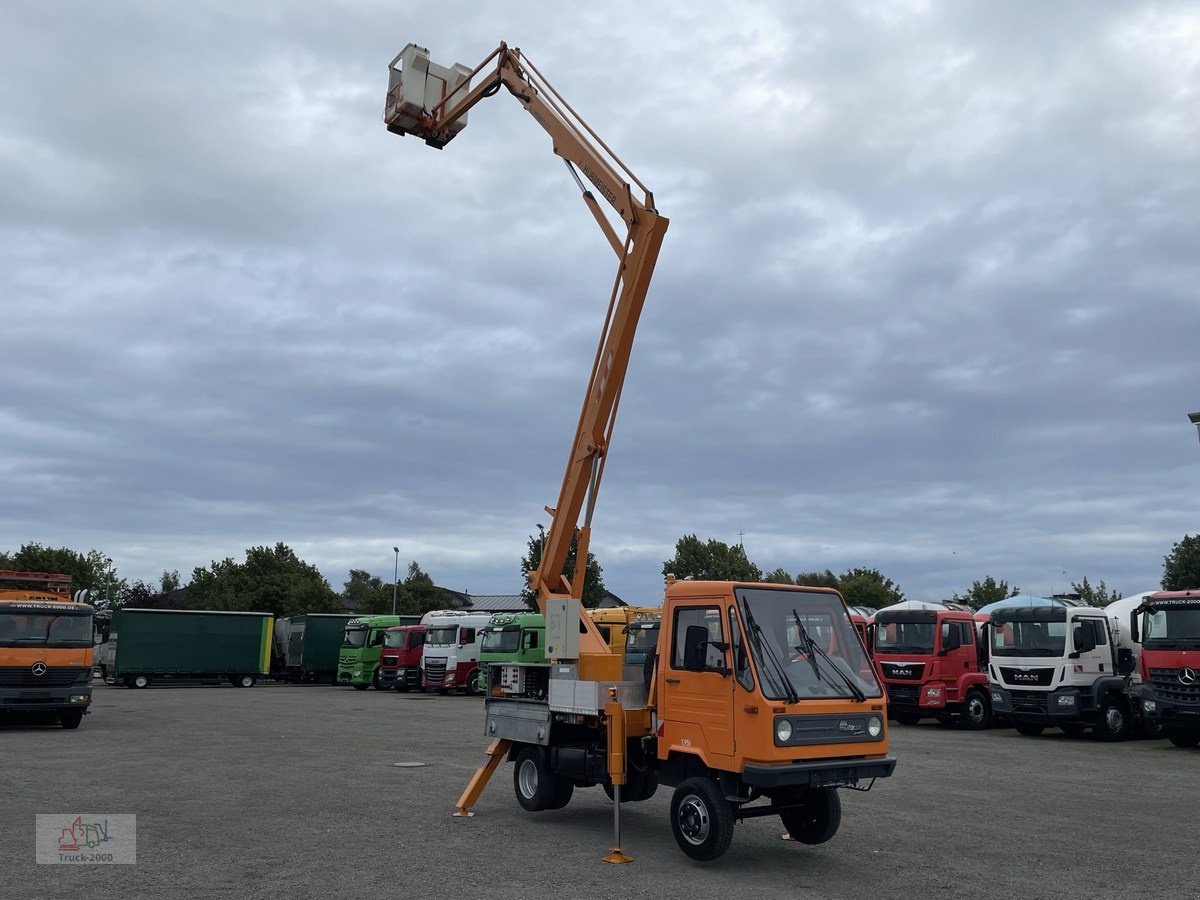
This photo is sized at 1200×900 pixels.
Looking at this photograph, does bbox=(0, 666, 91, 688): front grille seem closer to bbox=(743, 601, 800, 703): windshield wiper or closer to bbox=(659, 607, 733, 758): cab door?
bbox=(659, 607, 733, 758): cab door

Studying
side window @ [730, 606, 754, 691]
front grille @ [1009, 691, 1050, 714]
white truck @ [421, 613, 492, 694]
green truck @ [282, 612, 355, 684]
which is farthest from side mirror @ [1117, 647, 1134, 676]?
green truck @ [282, 612, 355, 684]

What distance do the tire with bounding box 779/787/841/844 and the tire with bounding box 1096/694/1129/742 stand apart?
14.1 meters

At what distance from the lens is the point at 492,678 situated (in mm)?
12023

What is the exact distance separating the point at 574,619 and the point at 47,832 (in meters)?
5.86

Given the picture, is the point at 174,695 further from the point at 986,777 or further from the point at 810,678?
the point at 810,678

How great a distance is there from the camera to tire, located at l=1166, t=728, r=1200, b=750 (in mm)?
19516

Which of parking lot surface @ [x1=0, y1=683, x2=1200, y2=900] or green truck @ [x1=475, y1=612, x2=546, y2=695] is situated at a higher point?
green truck @ [x1=475, y1=612, x2=546, y2=695]

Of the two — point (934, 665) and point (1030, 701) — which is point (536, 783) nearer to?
point (1030, 701)

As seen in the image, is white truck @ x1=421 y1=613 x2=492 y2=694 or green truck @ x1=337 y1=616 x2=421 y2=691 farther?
green truck @ x1=337 y1=616 x2=421 y2=691

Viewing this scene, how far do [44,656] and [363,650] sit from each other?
21.4m

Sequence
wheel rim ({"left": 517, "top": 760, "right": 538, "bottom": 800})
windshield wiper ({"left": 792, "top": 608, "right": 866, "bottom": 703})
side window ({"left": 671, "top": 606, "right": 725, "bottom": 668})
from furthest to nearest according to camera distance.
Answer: wheel rim ({"left": 517, "top": 760, "right": 538, "bottom": 800}), windshield wiper ({"left": 792, "top": 608, "right": 866, "bottom": 703}), side window ({"left": 671, "top": 606, "right": 725, "bottom": 668})

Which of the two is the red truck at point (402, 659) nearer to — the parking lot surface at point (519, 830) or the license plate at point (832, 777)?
the parking lot surface at point (519, 830)

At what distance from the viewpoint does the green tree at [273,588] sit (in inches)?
3098

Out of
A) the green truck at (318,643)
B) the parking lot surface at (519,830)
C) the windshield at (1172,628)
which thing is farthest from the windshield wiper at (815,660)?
the green truck at (318,643)
